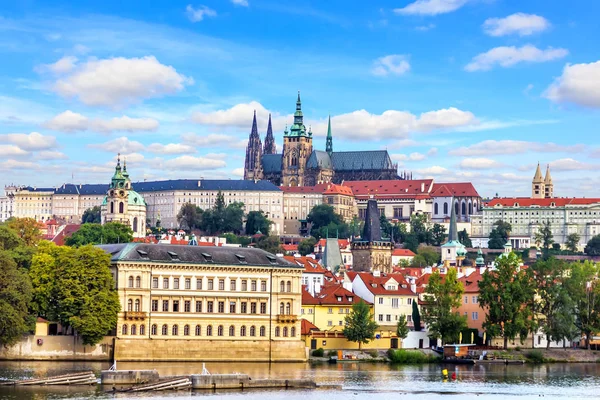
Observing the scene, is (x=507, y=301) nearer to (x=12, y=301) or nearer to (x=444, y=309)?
(x=444, y=309)

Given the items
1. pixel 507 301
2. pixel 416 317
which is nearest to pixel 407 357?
pixel 416 317

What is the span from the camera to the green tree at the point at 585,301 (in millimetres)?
99750

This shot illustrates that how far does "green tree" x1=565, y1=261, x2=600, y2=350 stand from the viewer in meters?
99.8

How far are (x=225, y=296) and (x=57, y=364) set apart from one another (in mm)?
12167

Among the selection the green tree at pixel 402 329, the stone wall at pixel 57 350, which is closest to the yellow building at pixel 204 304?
the stone wall at pixel 57 350

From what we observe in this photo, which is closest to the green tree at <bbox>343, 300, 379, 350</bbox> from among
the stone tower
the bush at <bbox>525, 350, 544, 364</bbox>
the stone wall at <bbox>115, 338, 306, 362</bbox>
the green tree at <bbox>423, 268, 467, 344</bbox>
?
the stone wall at <bbox>115, 338, 306, 362</bbox>

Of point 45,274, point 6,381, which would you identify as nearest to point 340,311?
point 45,274

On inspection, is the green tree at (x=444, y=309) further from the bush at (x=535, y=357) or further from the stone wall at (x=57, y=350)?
the stone wall at (x=57, y=350)

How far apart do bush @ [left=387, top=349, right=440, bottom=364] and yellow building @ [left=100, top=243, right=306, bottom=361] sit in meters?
6.34

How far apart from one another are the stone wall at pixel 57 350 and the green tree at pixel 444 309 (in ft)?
78.5

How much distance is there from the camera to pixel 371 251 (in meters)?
142

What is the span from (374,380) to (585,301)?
29802 mm

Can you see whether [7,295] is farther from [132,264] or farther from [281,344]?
[281,344]

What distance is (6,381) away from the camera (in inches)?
→ 2591
